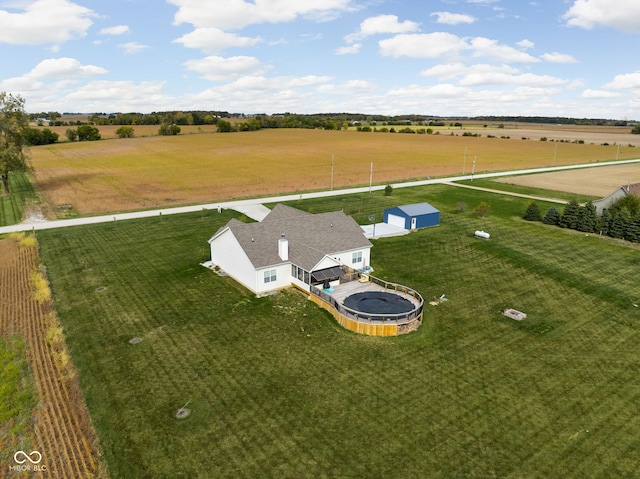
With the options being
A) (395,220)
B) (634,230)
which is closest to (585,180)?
(634,230)

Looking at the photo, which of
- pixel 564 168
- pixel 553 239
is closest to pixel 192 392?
pixel 553 239

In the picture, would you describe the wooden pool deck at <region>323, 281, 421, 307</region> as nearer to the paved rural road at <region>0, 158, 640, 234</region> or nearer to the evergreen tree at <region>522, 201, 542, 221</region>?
the paved rural road at <region>0, 158, 640, 234</region>

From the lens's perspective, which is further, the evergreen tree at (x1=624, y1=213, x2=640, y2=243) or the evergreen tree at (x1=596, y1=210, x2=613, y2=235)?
the evergreen tree at (x1=596, y1=210, x2=613, y2=235)

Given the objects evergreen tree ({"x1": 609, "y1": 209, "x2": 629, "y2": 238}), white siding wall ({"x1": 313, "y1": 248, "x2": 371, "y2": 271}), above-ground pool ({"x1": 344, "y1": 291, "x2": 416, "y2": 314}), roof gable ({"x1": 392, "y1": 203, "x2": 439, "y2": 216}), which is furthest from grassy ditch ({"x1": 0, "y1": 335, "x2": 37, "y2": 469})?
evergreen tree ({"x1": 609, "y1": 209, "x2": 629, "y2": 238})

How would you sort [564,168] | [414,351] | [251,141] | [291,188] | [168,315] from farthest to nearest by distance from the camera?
[251,141] < [564,168] < [291,188] < [168,315] < [414,351]

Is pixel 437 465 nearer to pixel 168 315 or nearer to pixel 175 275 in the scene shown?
pixel 168 315

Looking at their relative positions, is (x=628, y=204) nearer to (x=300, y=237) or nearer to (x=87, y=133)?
(x=300, y=237)

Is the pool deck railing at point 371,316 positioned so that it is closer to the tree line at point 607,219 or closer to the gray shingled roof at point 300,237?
the gray shingled roof at point 300,237
